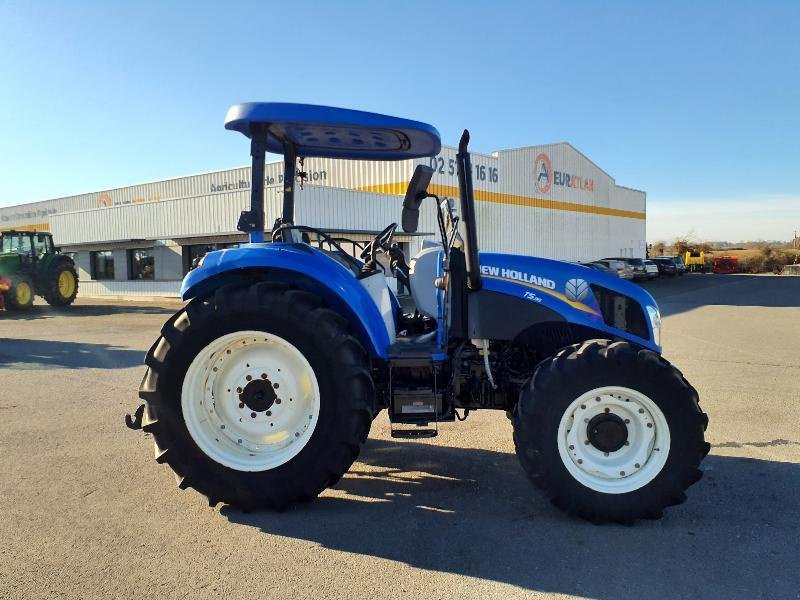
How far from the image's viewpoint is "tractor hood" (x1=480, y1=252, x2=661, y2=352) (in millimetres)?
3727

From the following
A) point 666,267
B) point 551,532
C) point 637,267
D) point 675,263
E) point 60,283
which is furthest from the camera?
point 675,263

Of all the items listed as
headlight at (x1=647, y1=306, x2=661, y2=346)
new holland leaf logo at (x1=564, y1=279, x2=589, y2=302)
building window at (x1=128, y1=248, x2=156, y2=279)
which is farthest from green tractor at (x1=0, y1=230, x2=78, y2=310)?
headlight at (x1=647, y1=306, x2=661, y2=346)

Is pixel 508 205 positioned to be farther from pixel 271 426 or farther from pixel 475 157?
pixel 271 426

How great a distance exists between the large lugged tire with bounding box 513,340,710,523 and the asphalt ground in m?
0.16

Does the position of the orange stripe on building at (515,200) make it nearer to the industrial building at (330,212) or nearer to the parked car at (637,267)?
the industrial building at (330,212)

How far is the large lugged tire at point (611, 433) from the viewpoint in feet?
10.5

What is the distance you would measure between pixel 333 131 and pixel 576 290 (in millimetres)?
1909

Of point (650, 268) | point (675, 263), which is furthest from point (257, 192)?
point (675, 263)

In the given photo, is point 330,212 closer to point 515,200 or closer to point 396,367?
point 515,200

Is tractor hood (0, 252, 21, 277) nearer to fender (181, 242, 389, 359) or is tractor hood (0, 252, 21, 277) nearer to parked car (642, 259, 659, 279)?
fender (181, 242, 389, 359)

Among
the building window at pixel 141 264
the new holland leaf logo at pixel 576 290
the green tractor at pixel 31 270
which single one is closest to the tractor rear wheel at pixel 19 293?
the green tractor at pixel 31 270

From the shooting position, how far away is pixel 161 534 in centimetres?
316

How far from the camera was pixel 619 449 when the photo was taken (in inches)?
132

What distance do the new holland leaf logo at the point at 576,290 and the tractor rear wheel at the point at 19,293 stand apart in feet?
60.9
